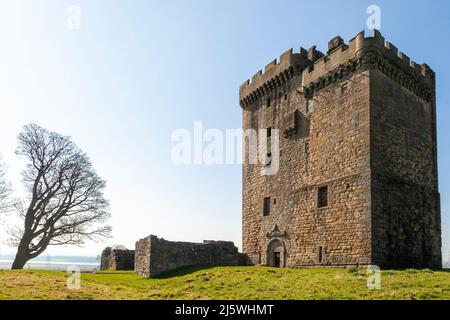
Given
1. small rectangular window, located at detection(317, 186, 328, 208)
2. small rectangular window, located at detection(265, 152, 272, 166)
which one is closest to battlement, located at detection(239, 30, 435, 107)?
small rectangular window, located at detection(265, 152, 272, 166)

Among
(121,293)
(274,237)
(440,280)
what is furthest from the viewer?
(274,237)

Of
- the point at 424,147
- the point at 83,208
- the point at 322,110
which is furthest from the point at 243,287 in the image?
the point at 83,208

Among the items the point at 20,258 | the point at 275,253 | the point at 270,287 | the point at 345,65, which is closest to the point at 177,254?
the point at 275,253

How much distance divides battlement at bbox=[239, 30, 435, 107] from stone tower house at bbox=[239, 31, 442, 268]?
0.19 feet

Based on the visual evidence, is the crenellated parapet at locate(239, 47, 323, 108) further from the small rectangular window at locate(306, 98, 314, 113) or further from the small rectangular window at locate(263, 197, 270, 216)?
the small rectangular window at locate(263, 197, 270, 216)

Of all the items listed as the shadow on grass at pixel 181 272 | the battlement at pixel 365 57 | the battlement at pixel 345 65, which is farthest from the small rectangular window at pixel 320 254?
the battlement at pixel 365 57

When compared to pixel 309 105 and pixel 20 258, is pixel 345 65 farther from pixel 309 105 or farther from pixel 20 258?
pixel 20 258

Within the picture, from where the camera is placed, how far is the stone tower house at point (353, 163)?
20469mm

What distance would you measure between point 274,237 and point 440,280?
38.8 ft

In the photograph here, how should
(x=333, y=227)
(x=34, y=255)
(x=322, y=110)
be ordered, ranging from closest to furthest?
(x=333, y=227) → (x=322, y=110) → (x=34, y=255)

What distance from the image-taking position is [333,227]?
2145 centimetres

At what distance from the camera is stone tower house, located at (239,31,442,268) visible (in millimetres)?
20469

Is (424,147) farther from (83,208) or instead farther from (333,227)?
(83,208)

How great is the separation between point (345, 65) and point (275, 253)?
37.3 feet
